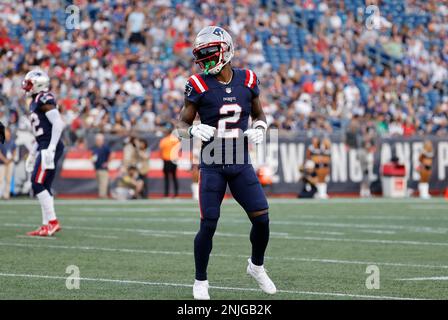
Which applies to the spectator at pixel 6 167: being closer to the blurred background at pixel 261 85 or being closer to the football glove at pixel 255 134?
the blurred background at pixel 261 85

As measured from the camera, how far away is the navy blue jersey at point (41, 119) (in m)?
12.3

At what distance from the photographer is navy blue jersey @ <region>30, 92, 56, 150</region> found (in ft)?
40.4

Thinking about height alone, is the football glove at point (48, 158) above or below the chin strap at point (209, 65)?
below

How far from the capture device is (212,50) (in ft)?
24.1

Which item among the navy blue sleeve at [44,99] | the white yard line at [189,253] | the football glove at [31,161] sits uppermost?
the navy blue sleeve at [44,99]

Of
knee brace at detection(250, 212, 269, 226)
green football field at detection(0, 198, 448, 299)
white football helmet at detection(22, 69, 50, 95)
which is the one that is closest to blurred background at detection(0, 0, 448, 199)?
green football field at detection(0, 198, 448, 299)

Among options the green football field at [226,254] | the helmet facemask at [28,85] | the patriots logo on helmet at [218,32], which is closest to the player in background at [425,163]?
the green football field at [226,254]

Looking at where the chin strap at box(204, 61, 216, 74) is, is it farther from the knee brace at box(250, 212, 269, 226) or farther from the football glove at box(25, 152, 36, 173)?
the football glove at box(25, 152, 36, 173)

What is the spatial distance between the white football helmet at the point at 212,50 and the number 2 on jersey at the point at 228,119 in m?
0.26

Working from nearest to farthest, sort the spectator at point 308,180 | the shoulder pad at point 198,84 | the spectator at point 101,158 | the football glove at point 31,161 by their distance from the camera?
the shoulder pad at point 198,84 < the football glove at point 31,161 < the spectator at point 101,158 < the spectator at point 308,180

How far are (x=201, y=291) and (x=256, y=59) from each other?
19.3m

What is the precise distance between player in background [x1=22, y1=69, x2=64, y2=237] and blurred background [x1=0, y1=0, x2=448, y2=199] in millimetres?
6486

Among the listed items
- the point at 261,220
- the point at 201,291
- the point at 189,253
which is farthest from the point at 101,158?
the point at 201,291

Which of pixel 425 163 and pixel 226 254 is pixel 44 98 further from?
pixel 425 163
